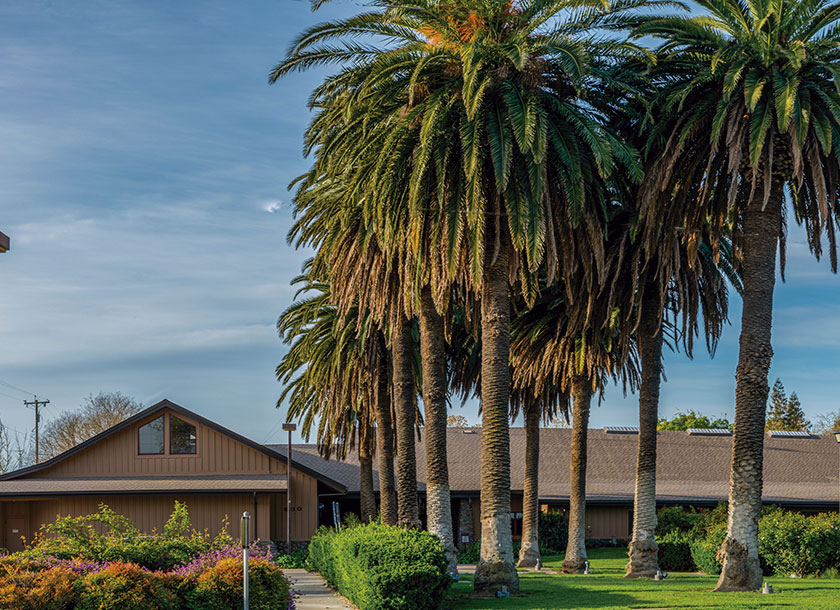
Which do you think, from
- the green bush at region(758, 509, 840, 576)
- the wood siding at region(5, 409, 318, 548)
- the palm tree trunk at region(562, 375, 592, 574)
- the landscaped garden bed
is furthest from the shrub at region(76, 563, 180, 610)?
the wood siding at region(5, 409, 318, 548)

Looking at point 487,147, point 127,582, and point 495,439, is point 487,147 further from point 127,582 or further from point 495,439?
point 127,582

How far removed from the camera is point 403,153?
22766 mm

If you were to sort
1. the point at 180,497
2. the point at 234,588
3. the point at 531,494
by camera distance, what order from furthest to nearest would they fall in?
the point at 180,497, the point at 531,494, the point at 234,588

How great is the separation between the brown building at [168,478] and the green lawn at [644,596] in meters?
17.7

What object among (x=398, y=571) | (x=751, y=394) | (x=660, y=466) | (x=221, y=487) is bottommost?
(x=398, y=571)

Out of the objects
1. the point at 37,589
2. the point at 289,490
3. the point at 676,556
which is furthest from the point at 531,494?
the point at 37,589

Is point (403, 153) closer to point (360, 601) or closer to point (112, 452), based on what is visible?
point (360, 601)

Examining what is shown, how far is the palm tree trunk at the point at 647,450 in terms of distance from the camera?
90.4ft

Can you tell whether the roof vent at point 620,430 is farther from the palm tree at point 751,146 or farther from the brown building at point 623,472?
the palm tree at point 751,146

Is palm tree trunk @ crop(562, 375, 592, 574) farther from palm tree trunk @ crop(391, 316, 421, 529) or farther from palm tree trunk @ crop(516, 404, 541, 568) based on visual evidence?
palm tree trunk @ crop(391, 316, 421, 529)

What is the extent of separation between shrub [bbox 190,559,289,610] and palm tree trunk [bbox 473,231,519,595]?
18.3 feet

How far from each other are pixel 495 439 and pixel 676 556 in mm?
15185

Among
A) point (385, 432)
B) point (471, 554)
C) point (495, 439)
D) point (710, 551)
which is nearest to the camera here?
point (495, 439)

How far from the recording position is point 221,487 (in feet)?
134
